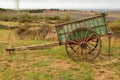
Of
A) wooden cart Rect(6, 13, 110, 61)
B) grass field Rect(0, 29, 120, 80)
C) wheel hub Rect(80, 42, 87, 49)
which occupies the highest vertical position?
wooden cart Rect(6, 13, 110, 61)

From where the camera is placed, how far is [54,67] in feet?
31.8

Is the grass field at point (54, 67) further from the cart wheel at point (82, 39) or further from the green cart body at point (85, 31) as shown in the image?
the green cart body at point (85, 31)

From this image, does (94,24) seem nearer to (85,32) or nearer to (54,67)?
(85,32)

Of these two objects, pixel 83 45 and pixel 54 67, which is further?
pixel 83 45

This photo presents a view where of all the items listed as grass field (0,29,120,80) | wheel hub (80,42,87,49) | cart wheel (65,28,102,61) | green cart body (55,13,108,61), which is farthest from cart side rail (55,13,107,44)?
grass field (0,29,120,80)

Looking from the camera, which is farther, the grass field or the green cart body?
the green cart body

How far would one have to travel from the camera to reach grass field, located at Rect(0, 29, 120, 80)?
8609 millimetres

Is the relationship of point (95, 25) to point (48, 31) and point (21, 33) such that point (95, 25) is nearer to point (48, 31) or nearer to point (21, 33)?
point (48, 31)

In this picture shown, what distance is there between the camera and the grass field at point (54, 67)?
8.61 metres

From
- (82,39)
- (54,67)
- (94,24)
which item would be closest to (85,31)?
(82,39)

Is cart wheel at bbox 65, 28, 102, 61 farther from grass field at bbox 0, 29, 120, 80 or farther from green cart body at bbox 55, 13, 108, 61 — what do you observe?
grass field at bbox 0, 29, 120, 80

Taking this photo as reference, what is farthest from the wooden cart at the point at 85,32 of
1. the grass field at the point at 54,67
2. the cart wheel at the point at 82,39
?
the grass field at the point at 54,67

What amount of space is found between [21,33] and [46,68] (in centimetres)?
1197

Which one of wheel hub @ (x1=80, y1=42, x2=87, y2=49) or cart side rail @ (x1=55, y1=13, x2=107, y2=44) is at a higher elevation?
cart side rail @ (x1=55, y1=13, x2=107, y2=44)
